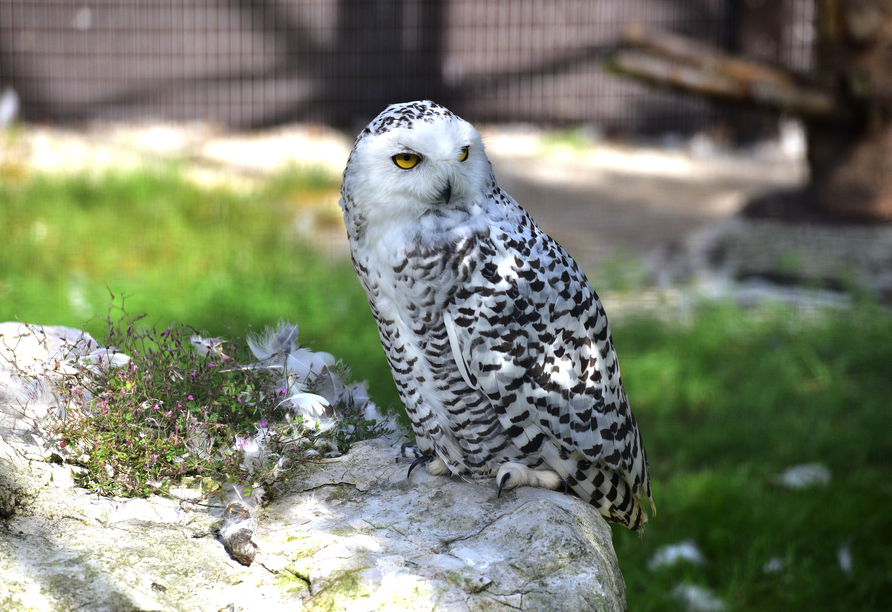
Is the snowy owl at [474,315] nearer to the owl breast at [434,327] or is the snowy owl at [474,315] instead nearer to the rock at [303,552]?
the owl breast at [434,327]

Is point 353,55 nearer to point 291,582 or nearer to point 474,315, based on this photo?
point 474,315

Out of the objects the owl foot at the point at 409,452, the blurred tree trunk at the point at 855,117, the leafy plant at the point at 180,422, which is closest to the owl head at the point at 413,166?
the leafy plant at the point at 180,422

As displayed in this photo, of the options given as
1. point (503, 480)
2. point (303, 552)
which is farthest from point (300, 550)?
point (503, 480)

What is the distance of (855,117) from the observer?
5.68 metres

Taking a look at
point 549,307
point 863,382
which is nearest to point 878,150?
point 863,382

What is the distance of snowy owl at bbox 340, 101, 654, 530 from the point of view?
1920 millimetres

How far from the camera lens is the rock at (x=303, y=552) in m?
1.62

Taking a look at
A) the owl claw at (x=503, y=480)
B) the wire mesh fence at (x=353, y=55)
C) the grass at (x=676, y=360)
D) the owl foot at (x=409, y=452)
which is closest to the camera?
the owl claw at (x=503, y=480)

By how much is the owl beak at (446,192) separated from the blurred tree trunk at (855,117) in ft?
14.7

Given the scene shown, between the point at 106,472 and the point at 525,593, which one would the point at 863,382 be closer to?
the point at 525,593

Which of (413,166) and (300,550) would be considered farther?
(413,166)

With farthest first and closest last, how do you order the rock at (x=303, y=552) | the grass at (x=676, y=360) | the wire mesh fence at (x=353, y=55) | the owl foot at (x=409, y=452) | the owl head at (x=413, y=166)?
the wire mesh fence at (x=353, y=55), the grass at (x=676, y=360), the owl foot at (x=409, y=452), the owl head at (x=413, y=166), the rock at (x=303, y=552)

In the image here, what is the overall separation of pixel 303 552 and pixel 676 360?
345cm

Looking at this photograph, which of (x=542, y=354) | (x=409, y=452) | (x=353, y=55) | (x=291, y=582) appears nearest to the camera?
(x=291, y=582)
